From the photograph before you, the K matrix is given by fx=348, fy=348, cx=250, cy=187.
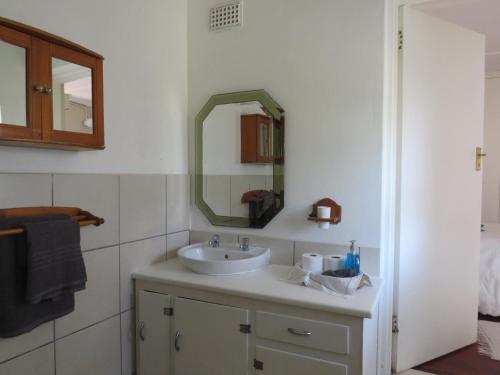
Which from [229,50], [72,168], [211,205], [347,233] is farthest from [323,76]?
[72,168]

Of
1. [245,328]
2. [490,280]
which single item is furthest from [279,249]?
[490,280]

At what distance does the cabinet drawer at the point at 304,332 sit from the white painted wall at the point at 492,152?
4.03 metres

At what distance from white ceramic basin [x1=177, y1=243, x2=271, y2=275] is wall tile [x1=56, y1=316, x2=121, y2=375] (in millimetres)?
452

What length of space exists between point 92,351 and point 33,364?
0.90 ft

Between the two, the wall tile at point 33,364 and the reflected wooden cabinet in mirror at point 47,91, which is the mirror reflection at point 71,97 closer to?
the reflected wooden cabinet in mirror at point 47,91

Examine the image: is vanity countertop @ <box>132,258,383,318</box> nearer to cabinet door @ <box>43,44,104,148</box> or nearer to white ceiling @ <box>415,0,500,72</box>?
cabinet door @ <box>43,44,104,148</box>

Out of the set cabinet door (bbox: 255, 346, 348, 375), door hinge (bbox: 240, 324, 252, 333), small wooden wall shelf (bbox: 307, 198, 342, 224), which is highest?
small wooden wall shelf (bbox: 307, 198, 342, 224)

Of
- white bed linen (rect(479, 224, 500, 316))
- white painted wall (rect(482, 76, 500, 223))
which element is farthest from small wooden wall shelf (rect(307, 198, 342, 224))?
white painted wall (rect(482, 76, 500, 223))

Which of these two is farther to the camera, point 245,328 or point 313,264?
point 313,264

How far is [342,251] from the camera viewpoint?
5.79 ft

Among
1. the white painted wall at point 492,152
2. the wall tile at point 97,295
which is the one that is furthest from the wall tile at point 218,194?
the white painted wall at point 492,152

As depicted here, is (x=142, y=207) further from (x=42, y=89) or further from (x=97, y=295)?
(x=42, y=89)

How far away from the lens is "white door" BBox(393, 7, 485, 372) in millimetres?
2018

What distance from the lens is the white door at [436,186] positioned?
6.62 feet
